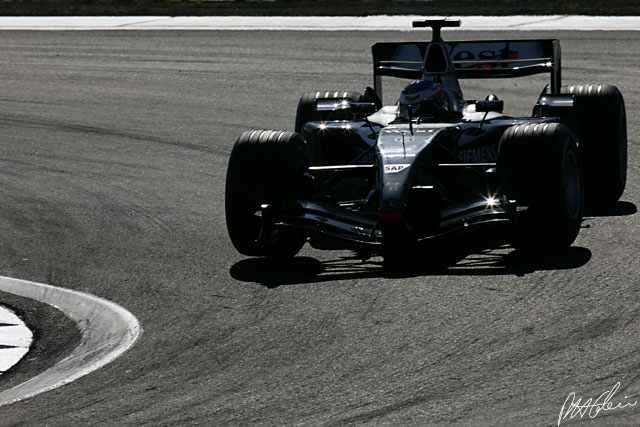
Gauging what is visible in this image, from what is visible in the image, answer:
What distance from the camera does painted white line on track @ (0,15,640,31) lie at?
823 inches

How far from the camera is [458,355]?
633 cm

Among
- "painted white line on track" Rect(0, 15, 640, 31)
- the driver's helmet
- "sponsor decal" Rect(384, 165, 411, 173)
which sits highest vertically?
the driver's helmet

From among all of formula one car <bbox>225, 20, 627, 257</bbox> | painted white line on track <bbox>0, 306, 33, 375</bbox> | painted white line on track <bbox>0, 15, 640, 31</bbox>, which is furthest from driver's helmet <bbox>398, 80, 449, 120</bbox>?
painted white line on track <bbox>0, 15, 640, 31</bbox>

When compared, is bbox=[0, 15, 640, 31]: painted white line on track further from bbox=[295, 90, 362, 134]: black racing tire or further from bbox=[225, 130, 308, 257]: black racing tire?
bbox=[225, 130, 308, 257]: black racing tire

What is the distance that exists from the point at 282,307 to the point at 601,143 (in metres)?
3.99

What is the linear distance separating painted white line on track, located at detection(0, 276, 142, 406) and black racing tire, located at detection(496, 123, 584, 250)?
2.66m

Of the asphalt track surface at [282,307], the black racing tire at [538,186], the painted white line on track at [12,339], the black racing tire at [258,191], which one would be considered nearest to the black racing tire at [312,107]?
the asphalt track surface at [282,307]

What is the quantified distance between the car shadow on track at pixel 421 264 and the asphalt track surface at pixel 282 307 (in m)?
0.03

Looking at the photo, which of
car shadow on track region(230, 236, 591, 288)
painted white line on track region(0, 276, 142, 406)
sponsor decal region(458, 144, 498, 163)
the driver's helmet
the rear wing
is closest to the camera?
painted white line on track region(0, 276, 142, 406)

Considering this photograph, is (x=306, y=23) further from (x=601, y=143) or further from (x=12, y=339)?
(x=12, y=339)

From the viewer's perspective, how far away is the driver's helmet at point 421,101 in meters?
9.84

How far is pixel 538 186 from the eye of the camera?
8281 mm

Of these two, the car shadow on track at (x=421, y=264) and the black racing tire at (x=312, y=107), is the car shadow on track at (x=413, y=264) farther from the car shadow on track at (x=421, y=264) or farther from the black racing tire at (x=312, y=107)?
the black racing tire at (x=312, y=107)
